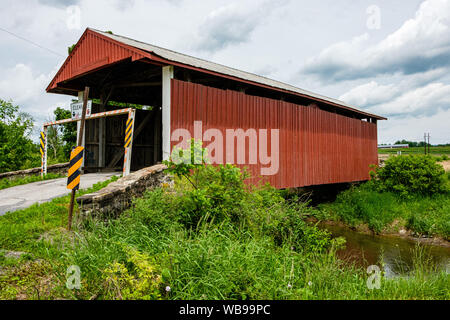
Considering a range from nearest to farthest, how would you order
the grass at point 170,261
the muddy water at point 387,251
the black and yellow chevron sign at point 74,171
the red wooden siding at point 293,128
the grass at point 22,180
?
the grass at point 170,261 < the black and yellow chevron sign at point 74,171 < the muddy water at point 387,251 < the red wooden siding at point 293,128 < the grass at point 22,180

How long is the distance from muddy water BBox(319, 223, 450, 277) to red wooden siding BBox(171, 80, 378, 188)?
2.28 metres

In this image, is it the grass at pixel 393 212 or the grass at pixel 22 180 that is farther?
the grass at pixel 393 212

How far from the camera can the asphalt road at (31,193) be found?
222 inches

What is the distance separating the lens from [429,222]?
10094 millimetres

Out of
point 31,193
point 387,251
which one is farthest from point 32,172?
point 387,251

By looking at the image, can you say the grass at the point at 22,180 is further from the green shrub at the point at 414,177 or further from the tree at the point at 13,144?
the green shrub at the point at 414,177

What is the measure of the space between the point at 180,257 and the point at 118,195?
2320mm

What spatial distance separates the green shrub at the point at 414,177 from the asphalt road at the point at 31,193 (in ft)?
38.3

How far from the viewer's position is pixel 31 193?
6.57m

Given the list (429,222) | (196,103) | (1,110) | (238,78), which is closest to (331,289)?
(196,103)

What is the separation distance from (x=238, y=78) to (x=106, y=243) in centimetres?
569

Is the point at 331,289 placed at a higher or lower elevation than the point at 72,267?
lower

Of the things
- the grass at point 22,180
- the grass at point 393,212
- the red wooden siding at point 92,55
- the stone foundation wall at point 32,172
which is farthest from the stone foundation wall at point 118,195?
the grass at point 393,212
